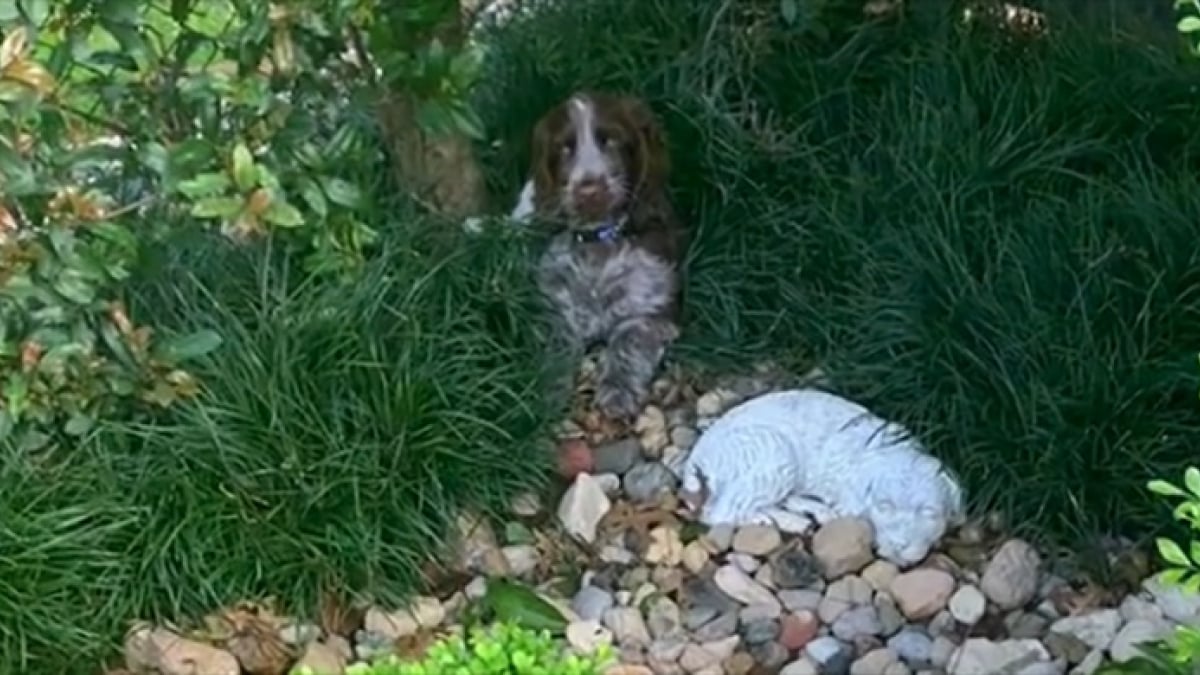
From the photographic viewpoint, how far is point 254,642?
437cm

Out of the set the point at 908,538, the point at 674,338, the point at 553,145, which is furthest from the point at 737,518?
the point at 553,145

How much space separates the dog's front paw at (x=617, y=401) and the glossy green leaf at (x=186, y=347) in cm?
113

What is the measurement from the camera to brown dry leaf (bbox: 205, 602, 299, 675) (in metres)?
4.35

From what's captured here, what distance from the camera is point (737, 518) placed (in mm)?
4773

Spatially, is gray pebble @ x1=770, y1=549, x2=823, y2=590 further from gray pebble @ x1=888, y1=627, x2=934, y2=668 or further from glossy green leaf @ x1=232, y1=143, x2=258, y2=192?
glossy green leaf @ x1=232, y1=143, x2=258, y2=192

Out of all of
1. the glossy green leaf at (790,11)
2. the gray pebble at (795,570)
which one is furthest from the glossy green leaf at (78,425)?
the glossy green leaf at (790,11)

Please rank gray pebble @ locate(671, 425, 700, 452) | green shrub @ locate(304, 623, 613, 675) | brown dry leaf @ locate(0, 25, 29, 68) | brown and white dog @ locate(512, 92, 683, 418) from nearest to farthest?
green shrub @ locate(304, 623, 613, 675), brown dry leaf @ locate(0, 25, 29, 68), gray pebble @ locate(671, 425, 700, 452), brown and white dog @ locate(512, 92, 683, 418)

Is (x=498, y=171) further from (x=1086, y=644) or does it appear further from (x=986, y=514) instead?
(x=1086, y=644)

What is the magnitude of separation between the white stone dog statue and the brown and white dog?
425 mm

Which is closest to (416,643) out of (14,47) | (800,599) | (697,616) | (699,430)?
(697,616)

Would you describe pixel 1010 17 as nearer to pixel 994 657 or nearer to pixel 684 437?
pixel 684 437

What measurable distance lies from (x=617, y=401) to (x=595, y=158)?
23.1 inches

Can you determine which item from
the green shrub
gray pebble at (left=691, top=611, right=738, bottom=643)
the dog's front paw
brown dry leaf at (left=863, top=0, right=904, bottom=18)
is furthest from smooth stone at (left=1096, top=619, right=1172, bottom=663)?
brown dry leaf at (left=863, top=0, right=904, bottom=18)

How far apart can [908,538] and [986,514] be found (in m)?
0.19
